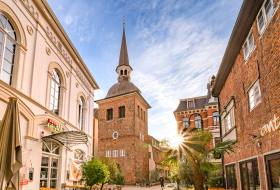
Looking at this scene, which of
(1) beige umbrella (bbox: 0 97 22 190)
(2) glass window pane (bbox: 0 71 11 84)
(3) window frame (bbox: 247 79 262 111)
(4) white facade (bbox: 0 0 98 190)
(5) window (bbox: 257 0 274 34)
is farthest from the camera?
(4) white facade (bbox: 0 0 98 190)

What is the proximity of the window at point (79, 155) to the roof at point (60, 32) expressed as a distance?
5142 mm

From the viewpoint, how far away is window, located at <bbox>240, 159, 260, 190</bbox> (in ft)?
28.4

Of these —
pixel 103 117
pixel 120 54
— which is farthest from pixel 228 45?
pixel 120 54

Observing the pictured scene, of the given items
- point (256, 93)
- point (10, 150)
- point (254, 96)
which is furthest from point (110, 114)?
point (10, 150)

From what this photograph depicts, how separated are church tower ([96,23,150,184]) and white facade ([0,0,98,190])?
1874 cm

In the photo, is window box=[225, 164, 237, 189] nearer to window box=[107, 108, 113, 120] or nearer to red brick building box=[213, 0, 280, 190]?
red brick building box=[213, 0, 280, 190]

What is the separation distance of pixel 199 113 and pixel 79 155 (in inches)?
853

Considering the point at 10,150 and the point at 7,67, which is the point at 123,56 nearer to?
the point at 7,67

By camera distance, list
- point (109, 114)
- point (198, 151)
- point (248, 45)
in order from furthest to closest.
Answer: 1. point (109, 114)
2. point (198, 151)
3. point (248, 45)

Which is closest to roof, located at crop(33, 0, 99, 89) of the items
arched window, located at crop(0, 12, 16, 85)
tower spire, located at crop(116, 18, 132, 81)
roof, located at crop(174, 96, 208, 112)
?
arched window, located at crop(0, 12, 16, 85)

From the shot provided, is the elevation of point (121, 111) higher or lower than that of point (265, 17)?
higher

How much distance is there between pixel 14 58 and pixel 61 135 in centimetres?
379

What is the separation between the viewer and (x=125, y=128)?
3506 centimetres

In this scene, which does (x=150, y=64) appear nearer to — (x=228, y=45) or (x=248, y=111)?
(x=228, y=45)
